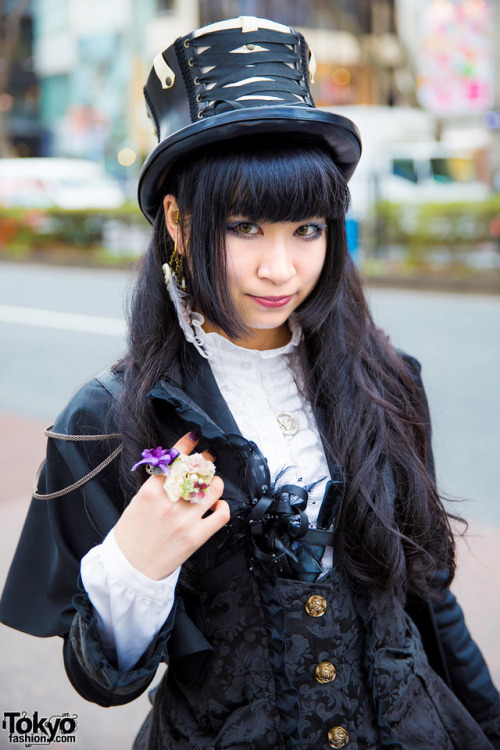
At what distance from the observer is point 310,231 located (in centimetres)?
152

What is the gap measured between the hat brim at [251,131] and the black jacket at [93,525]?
405mm

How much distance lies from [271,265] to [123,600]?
0.63m

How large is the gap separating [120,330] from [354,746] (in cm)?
729

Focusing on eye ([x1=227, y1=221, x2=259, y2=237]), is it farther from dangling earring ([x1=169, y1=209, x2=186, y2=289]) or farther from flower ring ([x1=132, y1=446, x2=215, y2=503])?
flower ring ([x1=132, y1=446, x2=215, y2=503])

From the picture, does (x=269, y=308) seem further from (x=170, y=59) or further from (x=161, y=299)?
(x=170, y=59)

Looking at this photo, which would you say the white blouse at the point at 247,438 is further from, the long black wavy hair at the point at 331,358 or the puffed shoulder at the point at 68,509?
the puffed shoulder at the point at 68,509

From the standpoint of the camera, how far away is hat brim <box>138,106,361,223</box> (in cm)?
137

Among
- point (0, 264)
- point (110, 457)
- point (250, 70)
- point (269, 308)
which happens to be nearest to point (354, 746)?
point (110, 457)

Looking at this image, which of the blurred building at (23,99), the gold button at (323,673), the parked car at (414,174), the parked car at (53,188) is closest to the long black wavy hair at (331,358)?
the gold button at (323,673)

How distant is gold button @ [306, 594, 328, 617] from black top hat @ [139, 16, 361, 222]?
83cm

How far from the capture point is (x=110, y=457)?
1.46 m

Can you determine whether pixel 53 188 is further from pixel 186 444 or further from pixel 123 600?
pixel 123 600

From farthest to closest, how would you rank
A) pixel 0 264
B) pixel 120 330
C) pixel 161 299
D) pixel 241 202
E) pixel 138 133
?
pixel 138 133 → pixel 0 264 → pixel 120 330 → pixel 161 299 → pixel 241 202

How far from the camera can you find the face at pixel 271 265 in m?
1.46
